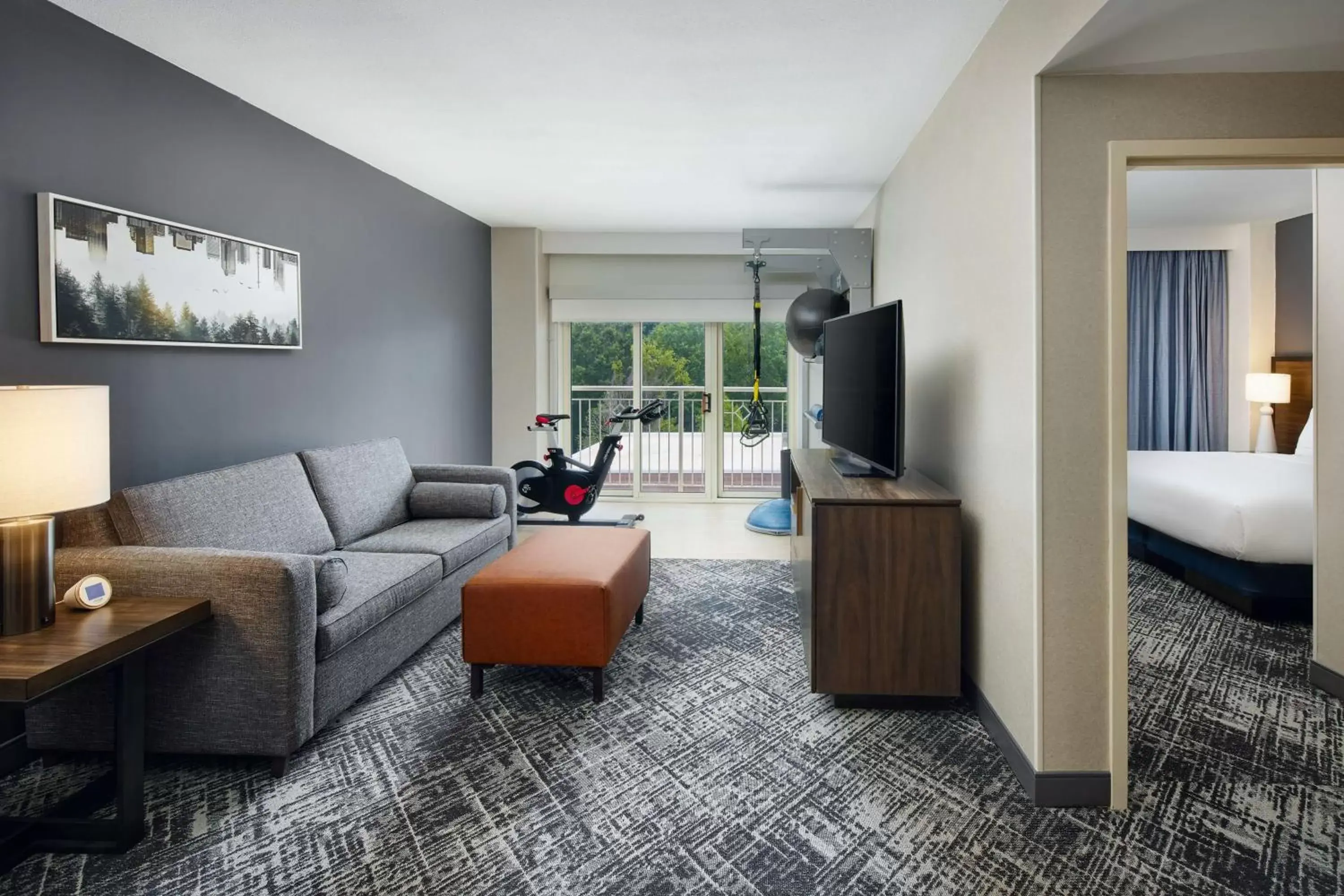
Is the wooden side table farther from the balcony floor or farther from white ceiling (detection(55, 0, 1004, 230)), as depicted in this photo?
the balcony floor

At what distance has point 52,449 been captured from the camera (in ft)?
5.71

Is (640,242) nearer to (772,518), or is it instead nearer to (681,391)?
(681,391)

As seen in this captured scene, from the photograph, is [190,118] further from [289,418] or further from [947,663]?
[947,663]

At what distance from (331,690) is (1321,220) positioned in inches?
164

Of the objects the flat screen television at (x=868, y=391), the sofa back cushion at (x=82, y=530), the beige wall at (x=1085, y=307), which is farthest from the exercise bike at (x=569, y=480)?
the beige wall at (x=1085, y=307)

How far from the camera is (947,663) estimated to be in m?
2.51

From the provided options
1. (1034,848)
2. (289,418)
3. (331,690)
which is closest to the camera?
(1034,848)

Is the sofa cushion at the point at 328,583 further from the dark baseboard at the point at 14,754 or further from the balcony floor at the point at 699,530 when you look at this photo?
the balcony floor at the point at 699,530

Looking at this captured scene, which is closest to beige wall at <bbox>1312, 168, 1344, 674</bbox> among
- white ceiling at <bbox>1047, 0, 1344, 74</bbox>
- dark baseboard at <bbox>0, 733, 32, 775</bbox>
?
white ceiling at <bbox>1047, 0, 1344, 74</bbox>

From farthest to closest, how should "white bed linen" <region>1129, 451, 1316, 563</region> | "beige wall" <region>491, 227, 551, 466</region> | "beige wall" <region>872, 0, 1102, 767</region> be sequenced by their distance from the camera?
"beige wall" <region>491, 227, 551, 466</region> → "white bed linen" <region>1129, 451, 1316, 563</region> → "beige wall" <region>872, 0, 1102, 767</region>

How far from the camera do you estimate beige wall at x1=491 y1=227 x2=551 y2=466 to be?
5941mm

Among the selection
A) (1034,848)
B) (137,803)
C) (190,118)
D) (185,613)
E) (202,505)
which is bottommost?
(1034,848)

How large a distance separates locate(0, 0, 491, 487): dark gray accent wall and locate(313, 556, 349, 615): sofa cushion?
3.07 feet

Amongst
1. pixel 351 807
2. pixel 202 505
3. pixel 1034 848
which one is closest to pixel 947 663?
pixel 1034 848
